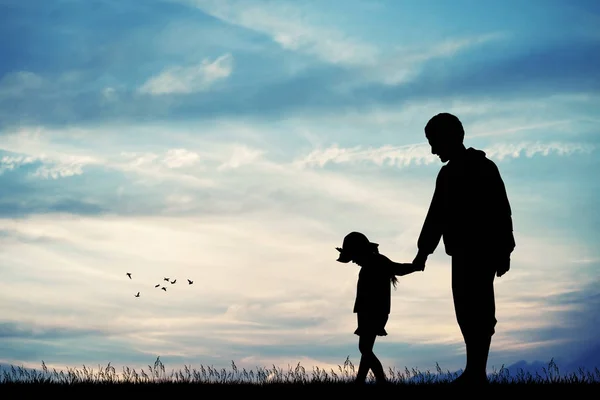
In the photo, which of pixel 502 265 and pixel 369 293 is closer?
pixel 502 265

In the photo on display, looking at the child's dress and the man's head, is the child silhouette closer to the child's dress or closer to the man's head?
the child's dress

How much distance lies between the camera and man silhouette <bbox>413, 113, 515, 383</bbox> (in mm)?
8930

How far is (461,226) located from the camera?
9141 millimetres

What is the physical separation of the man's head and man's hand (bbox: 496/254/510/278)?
1.42 meters

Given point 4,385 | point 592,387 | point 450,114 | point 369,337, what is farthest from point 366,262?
point 4,385

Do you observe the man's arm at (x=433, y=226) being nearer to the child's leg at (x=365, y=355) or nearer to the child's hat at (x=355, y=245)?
the child's hat at (x=355, y=245)

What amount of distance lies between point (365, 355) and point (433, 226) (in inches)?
99.1

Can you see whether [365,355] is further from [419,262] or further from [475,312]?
[475,312]

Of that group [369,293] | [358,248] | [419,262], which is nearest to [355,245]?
[358,248]

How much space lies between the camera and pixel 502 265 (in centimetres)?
916

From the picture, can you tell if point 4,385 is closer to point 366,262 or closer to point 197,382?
point 197,382

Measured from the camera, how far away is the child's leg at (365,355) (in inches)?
426

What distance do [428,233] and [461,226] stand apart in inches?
23.1

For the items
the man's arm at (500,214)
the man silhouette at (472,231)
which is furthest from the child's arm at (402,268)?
the man's arm at (500,214)
